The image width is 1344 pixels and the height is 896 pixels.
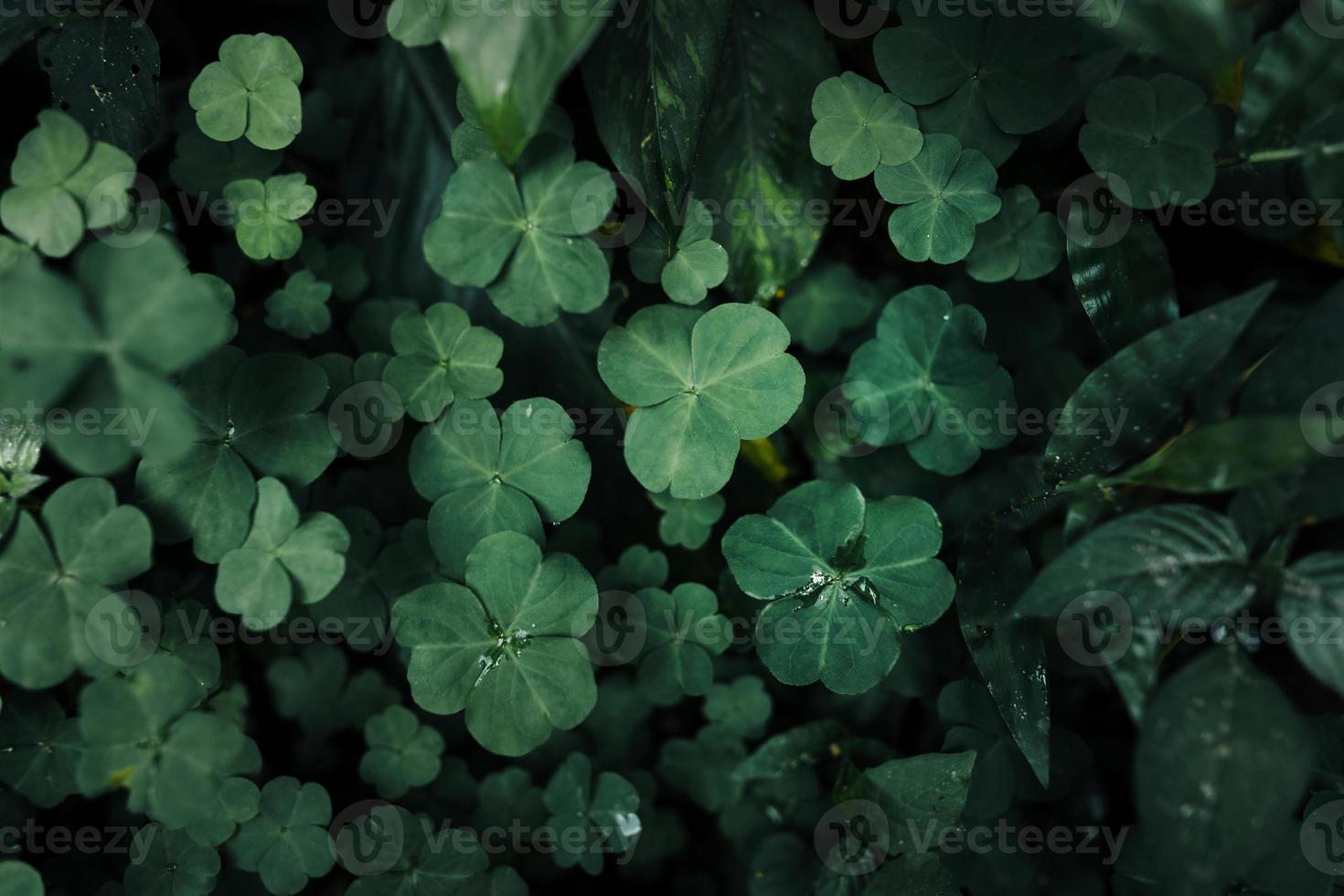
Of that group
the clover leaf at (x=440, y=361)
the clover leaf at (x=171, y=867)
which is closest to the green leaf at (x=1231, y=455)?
the clover leaf at (x=440, y=361)

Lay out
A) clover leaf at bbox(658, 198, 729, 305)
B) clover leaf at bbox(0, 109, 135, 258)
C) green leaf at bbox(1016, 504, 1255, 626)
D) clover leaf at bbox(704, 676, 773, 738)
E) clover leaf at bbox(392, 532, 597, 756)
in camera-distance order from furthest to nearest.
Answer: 1. clover leaf at bbox(704, 676, 773, 738)
2. clover leaf at bbox(658, 198, 729, 305)
3. clover leaf at bbox(392, 532, 597, 756)
4. clover leaf at bbox(0, 109, 135, 258)
5. green leaf at bbox(1016, 504, 1255, 626)

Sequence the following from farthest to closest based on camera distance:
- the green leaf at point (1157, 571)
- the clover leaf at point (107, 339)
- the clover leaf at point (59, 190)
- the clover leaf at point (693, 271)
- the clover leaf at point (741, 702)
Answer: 1. the clover leaf at point (741, 702)
2. the clover leaf at point (693, 271)
3. the clover leaf at point (59, 190)
4. the green leaf at point (1157, 571)
5. the clover leaf at point (107, 339)

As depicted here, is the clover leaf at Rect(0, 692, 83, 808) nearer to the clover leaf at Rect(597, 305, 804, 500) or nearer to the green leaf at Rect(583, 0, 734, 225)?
the clover leaf at Rect(597, 305, 804, 500)

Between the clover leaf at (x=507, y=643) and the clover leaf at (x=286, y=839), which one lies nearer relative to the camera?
the clover leaf at (x=507, y=643)

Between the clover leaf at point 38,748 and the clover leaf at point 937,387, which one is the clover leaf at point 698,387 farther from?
the clover leaf at point 38,748

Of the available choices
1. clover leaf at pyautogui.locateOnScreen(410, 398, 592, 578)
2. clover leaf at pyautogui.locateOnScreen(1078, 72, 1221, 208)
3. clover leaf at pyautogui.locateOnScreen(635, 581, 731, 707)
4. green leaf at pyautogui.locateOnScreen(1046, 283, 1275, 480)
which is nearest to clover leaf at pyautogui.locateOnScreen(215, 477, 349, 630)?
clover leaf at pyautogui.locateOnScreen(410, 398, 592, 578)

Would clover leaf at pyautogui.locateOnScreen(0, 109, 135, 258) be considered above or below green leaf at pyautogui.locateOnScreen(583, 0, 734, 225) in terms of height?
below

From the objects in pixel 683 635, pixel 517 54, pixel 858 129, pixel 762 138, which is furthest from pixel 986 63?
pixel 683 635

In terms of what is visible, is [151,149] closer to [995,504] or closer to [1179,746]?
[995,504]
